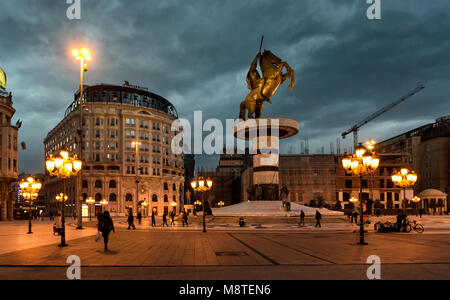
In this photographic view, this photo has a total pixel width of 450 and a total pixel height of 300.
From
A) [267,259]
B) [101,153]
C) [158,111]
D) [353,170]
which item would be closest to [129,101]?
[158,111]

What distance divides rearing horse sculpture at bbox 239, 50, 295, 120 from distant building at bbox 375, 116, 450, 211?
7381 cm

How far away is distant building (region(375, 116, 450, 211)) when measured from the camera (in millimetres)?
103750

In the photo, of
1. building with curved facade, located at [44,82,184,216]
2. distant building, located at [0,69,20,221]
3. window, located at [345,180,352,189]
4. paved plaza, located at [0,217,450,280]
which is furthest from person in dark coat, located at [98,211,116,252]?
window, located at [345,180,352,189]

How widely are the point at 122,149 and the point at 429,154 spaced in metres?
87.0

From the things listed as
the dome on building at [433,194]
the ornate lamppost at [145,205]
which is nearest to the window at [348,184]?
the dome on building at [433,194]

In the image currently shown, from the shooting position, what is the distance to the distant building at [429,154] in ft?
340

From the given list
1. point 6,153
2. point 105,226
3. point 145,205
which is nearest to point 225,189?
point 145,205

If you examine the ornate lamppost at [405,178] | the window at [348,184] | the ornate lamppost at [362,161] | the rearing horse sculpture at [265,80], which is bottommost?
the window at [348,184]

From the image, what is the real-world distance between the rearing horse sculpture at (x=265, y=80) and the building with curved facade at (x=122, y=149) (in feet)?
170

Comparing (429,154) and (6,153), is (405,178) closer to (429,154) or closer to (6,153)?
(6,153)

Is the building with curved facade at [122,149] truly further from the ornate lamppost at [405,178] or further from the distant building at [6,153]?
the ornate lamppost at [405,178]

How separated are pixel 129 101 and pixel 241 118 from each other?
63.8 m

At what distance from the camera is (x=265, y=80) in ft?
150

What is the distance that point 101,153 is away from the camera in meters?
96.8
